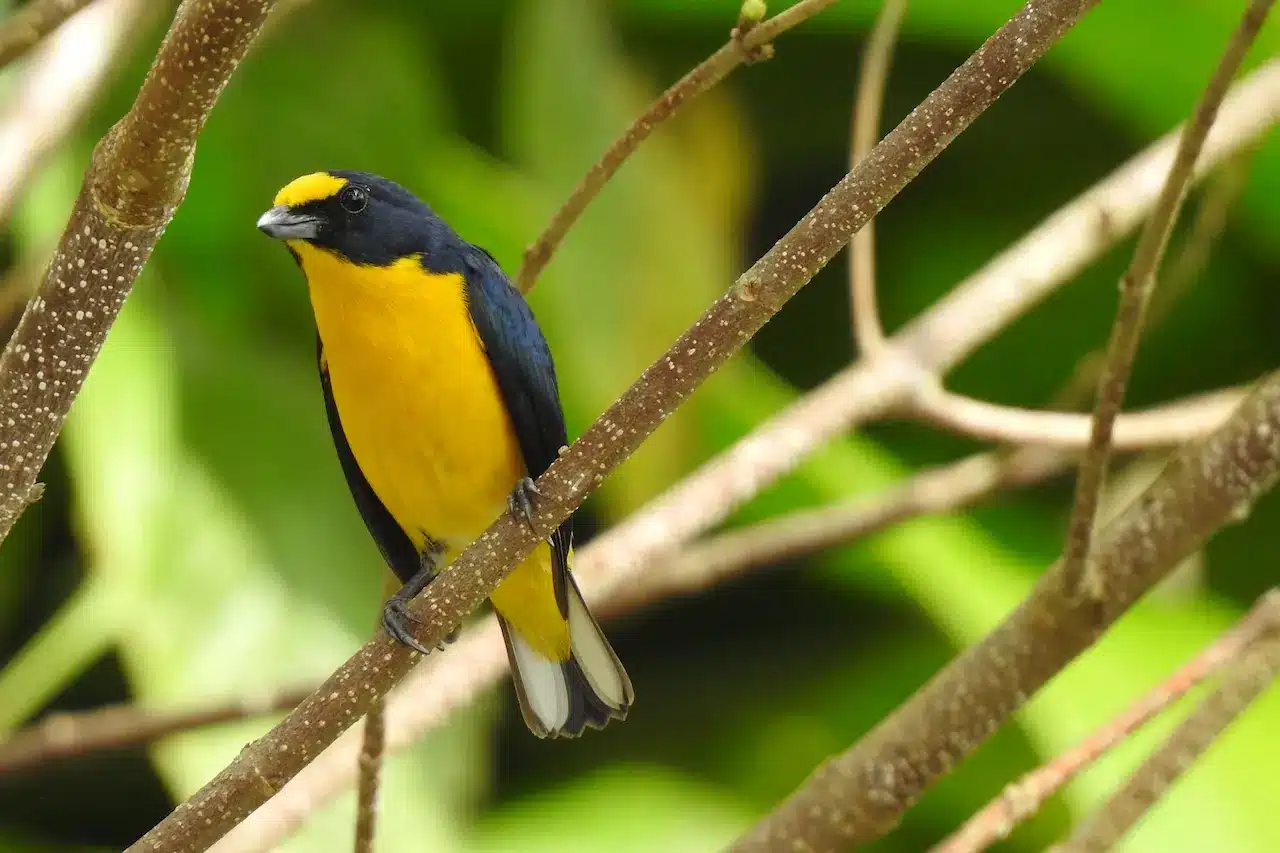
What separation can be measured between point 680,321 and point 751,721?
79 centimetres

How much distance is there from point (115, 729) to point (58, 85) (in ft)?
2.56

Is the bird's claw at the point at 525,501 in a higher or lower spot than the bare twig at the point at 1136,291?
lower

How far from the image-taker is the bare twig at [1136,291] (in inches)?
45.2

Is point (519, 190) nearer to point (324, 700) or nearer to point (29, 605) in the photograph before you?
point (29, 605)

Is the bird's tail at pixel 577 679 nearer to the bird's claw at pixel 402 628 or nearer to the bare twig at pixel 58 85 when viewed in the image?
the bird's claw at pixel 402 628

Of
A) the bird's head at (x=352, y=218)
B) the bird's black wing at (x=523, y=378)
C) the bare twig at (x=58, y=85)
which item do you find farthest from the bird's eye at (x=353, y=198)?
the bare twig at (x=58, y=85)

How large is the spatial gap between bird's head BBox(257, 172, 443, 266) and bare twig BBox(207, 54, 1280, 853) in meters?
0.44

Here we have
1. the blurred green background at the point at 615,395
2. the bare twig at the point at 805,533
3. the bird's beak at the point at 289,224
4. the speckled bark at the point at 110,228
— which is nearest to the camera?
the speckled bark at the point at 110,228

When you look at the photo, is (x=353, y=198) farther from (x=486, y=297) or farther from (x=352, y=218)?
(x=486, y=297)

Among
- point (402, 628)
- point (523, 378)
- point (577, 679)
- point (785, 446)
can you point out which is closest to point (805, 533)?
point (785, 446)

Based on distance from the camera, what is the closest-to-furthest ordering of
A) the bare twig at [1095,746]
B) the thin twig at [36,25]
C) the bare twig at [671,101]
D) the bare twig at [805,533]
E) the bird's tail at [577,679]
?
1. the thin twig at [36,25]
2. the bare twig at [671,101]
3. the bare twig at [1095,746]
4. the bird's tail at [577,679]
5. the bare twig at [805,533]

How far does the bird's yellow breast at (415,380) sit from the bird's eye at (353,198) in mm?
59

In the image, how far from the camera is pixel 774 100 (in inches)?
127

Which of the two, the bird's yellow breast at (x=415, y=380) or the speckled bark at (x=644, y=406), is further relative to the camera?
the bird's yellow breast at (x=415, y=380)
